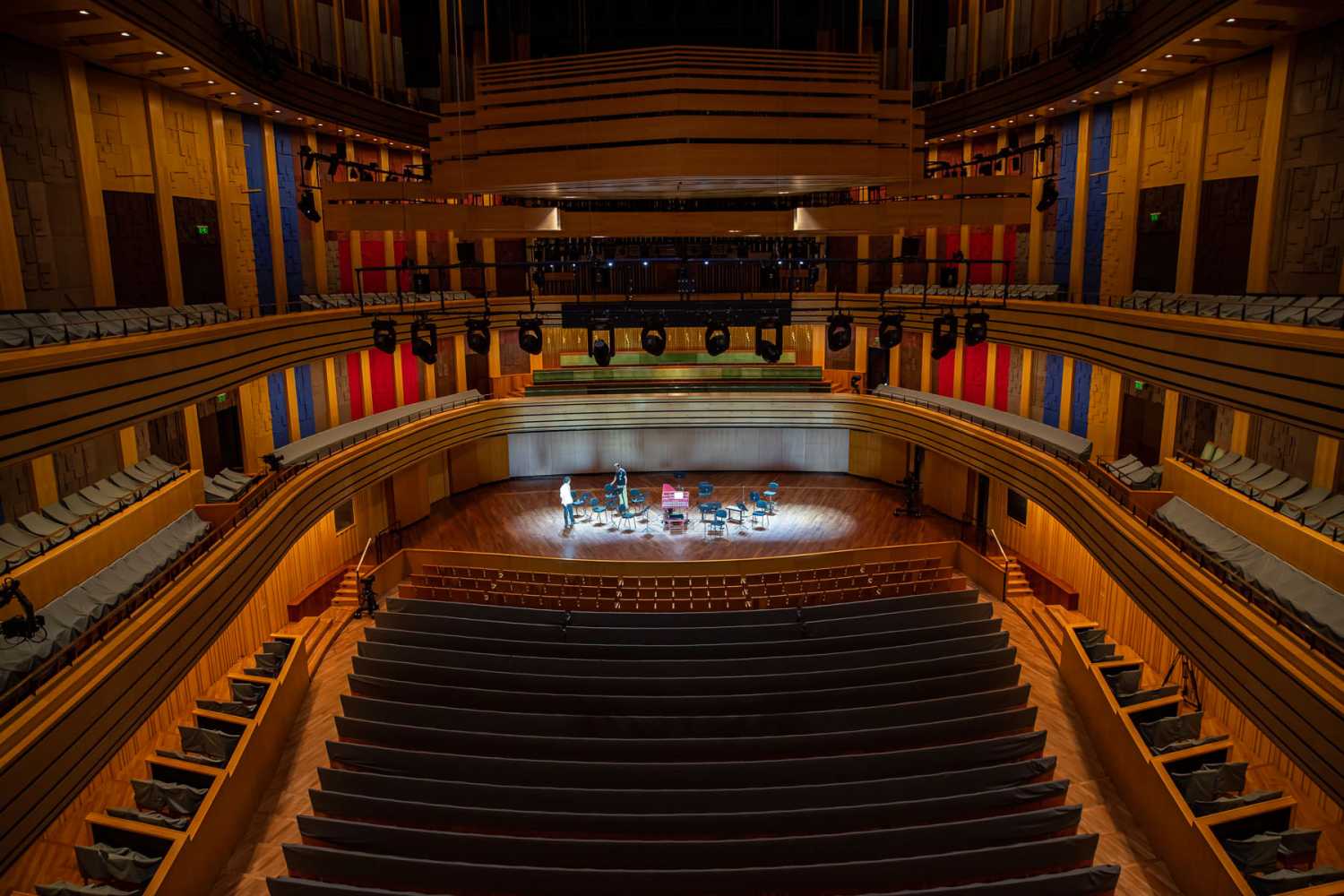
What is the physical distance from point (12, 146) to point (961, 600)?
1323cm

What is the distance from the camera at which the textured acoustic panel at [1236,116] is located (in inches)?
384

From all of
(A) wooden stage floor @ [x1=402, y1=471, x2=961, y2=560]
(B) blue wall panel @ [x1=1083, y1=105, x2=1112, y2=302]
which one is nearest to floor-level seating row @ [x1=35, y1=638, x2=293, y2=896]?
(A) wooden stage floor @ [x1=402, y1=471, x2=961, y2=560]

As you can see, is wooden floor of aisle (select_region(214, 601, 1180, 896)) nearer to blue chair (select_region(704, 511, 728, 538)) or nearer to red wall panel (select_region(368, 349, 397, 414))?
blue chair (select_region(704, 511, 728, 538))

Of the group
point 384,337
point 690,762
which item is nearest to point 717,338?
point 384,337

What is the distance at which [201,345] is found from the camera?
8.87 meters

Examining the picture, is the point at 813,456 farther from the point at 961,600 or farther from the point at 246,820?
the point at 246,820

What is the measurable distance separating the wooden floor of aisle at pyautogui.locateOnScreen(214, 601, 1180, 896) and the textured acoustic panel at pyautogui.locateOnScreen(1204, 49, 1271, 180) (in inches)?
277

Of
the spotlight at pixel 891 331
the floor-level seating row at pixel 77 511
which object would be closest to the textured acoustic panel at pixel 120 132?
the floor-level seating row at pixel 77 511

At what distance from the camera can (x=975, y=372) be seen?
1648 cm

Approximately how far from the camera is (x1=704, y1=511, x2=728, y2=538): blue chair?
1470 cm

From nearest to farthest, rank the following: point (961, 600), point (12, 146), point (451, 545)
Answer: point (12, 146) → point (961, 600) → point (451, 545)

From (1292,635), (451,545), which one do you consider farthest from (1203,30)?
(451,545)

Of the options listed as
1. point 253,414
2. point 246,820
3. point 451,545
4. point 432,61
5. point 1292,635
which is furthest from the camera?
point 432,61

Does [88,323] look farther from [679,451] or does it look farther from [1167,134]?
[1167,134]
